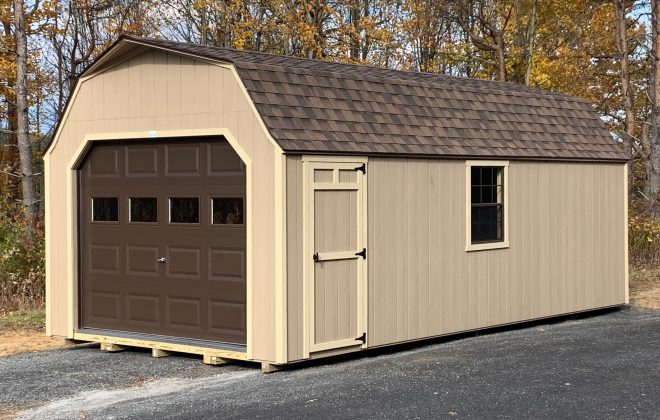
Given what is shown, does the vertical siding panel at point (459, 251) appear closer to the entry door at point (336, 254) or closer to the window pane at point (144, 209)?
the entry door at point (336, 254)

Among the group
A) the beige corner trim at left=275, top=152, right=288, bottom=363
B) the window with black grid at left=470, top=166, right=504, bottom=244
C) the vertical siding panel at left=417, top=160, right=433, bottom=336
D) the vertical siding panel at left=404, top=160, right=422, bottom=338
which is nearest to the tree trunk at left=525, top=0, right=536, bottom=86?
the window with black grid at left=470, top=166, right=504, bottom=244

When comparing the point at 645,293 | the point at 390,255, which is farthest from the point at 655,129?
the point at 390,255

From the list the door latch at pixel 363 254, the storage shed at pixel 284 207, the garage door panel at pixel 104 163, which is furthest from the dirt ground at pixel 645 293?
the garage door panel at pixel 104 163

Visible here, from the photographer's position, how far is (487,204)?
1284 cm

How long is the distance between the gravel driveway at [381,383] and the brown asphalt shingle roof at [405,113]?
2257 mm

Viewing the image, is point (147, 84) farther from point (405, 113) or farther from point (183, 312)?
point (405, 113)

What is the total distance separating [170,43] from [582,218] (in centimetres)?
630

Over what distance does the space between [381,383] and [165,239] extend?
3.39 meters

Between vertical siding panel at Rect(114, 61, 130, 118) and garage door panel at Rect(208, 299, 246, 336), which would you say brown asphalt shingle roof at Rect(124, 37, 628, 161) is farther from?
garage door panel at Rect(208, 299, 246, 336)

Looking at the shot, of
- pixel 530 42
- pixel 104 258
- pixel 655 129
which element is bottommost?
pixel 104 258

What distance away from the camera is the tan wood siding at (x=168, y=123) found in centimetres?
1020

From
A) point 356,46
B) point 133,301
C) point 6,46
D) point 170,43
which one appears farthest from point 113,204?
point 356,46

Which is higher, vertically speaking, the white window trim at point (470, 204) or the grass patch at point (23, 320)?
the white window trim at point (470, 204)

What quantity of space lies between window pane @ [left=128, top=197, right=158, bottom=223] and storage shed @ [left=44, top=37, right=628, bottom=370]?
2 cm
